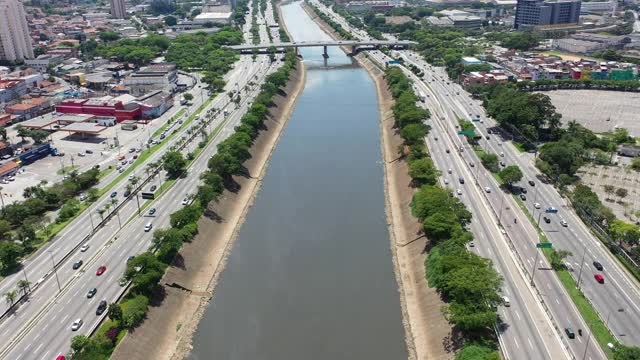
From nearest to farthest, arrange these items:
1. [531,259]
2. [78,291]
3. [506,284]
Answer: [78,291], [506,284], [531,259]

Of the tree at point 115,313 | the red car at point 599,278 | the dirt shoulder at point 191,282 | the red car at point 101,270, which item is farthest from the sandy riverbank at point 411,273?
the red car at point 101,270

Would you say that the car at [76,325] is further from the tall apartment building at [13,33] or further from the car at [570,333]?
the tall apartment building at [13,33]

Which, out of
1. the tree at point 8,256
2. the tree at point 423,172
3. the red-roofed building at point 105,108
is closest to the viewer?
the tree at point 8,256

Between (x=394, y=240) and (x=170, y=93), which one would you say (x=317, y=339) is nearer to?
(x=394, y=240)

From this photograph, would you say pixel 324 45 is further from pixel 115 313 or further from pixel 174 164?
pixel 115 313

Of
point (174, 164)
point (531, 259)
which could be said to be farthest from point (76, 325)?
point (531, 259)

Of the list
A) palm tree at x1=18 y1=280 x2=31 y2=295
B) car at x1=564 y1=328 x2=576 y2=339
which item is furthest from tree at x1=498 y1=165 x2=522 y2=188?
palm tree at x1=18 y1=280 x2=31 y2=295
